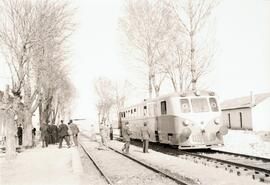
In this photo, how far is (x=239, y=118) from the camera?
58125 millimetres

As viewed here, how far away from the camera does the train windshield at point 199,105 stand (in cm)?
2006

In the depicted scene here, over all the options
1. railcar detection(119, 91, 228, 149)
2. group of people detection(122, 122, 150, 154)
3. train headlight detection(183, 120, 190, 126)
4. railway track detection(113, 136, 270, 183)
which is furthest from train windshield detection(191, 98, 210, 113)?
group of people detection(122, 122, 150, 154)

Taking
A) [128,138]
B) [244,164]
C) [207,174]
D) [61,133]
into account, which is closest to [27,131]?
[61,133]

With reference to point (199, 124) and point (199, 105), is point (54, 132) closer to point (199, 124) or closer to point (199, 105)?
point (199, 105)

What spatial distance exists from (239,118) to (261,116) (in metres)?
4.01

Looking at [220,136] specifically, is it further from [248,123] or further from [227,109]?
[227,109]

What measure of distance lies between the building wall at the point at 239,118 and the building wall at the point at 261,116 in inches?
25.5

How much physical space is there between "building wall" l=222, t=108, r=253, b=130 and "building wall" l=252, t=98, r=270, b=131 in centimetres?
65

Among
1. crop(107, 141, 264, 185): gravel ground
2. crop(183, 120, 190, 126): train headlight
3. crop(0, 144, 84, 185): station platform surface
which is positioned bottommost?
crop(107, 141, 264, 185): gravel ground

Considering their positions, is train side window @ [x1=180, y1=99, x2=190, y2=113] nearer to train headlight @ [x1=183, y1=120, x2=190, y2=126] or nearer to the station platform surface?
train headlight @ [x1=183, y1=120, x2=190, y2=126]

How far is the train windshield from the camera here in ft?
65.8

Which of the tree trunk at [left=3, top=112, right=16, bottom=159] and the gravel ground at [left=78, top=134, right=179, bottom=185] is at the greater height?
the tree trunk at [left=3, top=112, right=16, bottom=159]

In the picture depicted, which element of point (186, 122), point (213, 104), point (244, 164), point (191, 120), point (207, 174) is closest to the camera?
point (207, 174)

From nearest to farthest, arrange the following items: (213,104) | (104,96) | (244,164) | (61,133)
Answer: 1. (244,164)
2. (213,104)
3. (61,133)
4. (104,96)
